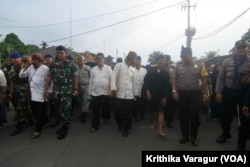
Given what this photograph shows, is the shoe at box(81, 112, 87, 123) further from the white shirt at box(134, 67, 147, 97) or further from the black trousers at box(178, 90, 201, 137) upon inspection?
the black trousers at box(178, 90, 201, 137)

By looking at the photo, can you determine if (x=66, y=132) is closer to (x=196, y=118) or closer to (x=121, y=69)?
(x=121, y=69)

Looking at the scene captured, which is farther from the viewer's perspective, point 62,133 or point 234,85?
point 62,133

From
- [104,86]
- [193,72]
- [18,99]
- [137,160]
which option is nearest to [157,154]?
[137,160]

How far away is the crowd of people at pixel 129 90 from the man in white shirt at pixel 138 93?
0.03 metres

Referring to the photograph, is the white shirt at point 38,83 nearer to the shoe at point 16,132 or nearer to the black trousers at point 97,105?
the shoe at point 16,132

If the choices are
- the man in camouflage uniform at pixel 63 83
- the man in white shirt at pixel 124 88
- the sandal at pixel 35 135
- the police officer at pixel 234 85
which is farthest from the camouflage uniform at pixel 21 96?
the police officer at pixel 234 85

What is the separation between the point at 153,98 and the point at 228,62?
182cm

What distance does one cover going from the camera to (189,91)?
6.19m

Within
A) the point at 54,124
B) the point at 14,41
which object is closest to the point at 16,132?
the point at 54,124

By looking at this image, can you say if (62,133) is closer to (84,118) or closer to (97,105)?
(97,105)

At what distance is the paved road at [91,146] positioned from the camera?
17.5ft

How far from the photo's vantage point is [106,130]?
7438 mm

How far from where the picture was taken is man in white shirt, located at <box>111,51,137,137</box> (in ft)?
22.9

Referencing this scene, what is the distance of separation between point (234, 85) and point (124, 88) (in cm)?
237
